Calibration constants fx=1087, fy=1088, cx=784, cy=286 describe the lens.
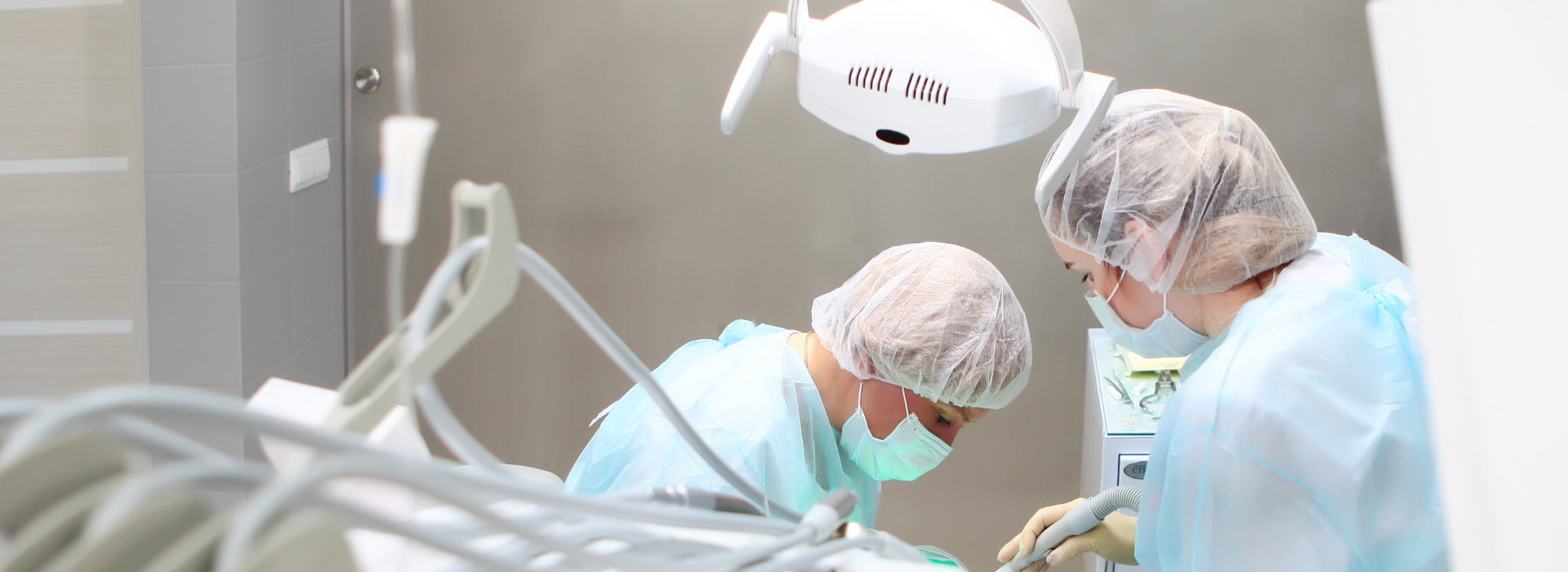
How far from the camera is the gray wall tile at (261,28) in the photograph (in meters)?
2.09

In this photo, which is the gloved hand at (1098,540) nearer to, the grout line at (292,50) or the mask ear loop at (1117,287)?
the mask ear loop at (1117,287)

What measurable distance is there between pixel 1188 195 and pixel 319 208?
6.31 feet

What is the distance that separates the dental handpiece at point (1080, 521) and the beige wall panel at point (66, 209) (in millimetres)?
1762

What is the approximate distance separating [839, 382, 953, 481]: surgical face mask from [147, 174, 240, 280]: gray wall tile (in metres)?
1.35

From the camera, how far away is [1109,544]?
1669 millimetres

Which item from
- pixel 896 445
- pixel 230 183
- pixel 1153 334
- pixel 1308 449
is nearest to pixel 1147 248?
pixel 1153 334

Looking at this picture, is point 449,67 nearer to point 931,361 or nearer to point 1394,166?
point 931,361

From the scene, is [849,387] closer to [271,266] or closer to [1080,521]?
[1080,521]

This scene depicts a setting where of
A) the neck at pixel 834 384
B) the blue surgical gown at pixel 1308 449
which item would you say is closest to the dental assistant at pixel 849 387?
the neck at pixel 834 384

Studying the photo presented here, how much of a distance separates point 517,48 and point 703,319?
0.76m

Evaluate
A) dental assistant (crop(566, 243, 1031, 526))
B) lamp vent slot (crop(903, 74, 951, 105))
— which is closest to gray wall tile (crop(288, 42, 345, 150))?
dental assistant (crop(566, 243, 1031, 526))

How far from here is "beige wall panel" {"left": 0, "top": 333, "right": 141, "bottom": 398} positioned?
201 cm

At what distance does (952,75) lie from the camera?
35.5 inches

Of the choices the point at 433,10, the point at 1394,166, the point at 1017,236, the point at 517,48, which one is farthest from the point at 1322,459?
the point at 433,10
